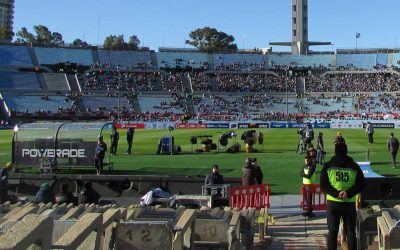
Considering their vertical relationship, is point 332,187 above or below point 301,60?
below

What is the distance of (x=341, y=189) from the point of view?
7453 millimetres

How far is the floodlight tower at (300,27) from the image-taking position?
419 feet

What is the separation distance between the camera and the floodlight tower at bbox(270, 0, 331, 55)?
127812 mm

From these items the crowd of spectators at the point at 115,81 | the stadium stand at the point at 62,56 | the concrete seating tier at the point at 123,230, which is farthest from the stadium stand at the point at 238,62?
the concrete seating tier at the point at 123,230

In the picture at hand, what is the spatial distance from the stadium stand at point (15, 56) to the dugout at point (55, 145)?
77.0m

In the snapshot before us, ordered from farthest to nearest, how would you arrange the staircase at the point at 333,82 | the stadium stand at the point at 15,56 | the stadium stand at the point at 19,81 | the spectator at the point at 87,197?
the staircase at the point at 333,82
the stadium stand at the point at 15,56
the stadium stand at the point at 19,81
the spectator at the point at 87,197

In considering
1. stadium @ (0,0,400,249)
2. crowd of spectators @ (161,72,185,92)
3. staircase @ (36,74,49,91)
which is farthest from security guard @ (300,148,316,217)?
crowd of spectators @ (161,72,185,92)

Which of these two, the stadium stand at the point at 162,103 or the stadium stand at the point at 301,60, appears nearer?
the stadium stand at the point at 162,103

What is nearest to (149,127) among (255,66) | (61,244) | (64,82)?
(64,82)

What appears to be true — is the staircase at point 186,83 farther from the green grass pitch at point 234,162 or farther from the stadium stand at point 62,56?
the green grass pitch at point 234,162

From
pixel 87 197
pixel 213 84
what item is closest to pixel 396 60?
pixel 213 84

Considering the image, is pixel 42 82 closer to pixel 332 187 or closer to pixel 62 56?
pixel 62 56

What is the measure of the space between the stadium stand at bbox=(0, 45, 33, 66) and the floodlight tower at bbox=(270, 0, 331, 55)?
195 ft

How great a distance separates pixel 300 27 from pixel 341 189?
408ft
